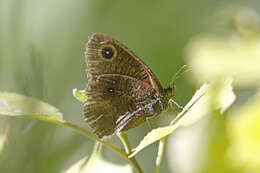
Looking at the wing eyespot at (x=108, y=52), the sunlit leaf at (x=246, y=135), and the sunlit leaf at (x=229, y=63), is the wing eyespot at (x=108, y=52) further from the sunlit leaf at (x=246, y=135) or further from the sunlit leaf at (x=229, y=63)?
the sunlit leaf at (x=246, y=135)

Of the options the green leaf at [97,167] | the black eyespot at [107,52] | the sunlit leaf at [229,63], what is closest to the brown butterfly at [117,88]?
the black eyespot at [107,52]

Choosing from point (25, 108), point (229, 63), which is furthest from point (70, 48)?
point (229, 63)

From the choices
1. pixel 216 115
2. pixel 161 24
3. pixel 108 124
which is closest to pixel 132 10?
pixel 161 24

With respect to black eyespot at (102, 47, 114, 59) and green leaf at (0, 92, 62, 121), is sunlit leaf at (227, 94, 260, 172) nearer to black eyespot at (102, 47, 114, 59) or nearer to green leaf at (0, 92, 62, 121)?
green leaf at (0, 92, 62, 121)

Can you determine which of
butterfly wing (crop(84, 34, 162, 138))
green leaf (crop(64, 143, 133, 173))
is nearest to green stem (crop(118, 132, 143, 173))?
green leaf (crop(64, 143, 133, 173))

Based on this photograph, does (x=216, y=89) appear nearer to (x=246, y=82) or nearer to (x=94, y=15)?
(x=246, y=82)

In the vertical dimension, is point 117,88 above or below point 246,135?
below

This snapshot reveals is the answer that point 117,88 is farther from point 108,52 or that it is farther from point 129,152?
point 129,152
